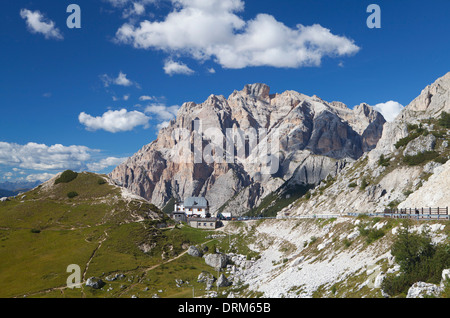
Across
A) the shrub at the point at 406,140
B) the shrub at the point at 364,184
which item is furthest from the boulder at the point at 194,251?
the shrub at the point at 406,140

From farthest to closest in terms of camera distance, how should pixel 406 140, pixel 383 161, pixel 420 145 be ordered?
pixel 406 140, pixel 383 161, pixel 420 145

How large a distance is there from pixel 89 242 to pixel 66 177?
64.8 m

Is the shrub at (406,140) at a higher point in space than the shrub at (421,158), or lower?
higher

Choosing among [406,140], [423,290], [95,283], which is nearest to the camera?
[423,290]

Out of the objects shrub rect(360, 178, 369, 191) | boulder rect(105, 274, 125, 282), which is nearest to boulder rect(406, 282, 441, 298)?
boulder rect(105, 274, 125, 282)

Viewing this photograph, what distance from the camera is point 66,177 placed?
154750mm

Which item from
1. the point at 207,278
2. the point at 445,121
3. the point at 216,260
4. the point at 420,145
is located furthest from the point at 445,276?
the point at 445,121

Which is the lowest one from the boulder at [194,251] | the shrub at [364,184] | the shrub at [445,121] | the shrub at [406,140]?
the boulder at [194,251]

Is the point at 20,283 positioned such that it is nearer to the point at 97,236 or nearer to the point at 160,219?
the point at 97,236

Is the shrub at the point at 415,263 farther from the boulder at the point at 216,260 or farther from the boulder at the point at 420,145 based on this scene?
the boulder at the point at 420,145

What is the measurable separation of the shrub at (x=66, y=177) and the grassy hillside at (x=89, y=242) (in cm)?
194

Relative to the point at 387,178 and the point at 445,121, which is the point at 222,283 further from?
the point at 445,121

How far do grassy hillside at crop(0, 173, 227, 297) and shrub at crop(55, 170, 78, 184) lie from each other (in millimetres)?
1939

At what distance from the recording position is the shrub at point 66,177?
153 metres
